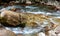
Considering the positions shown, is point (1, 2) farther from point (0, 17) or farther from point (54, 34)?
point (54, 34)

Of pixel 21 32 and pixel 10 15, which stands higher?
pixel 10 15

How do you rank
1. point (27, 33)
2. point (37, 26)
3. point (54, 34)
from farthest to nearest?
point (37, 26) → point (27, 33) → point (54, 34)

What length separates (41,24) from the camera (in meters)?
6.79

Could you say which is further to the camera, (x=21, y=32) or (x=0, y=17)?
(x=0, y=17)

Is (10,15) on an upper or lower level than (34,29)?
upper

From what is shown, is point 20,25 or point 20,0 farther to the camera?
point 20,0

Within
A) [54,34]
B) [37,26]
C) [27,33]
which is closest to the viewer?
[54,34]

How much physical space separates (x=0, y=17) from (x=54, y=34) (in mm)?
2482

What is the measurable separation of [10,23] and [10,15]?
0.31 meters

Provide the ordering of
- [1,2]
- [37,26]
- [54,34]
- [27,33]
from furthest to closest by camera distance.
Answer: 1. [1,2]
2. [37,26]
3. [27,33]
4. [54,34]

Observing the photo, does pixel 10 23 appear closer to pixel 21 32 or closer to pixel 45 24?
pixel 21 32

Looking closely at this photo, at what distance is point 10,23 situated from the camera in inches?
260

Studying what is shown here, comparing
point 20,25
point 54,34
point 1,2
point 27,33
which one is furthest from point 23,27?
point 1,2

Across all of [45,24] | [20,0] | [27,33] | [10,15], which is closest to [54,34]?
[27,33]
